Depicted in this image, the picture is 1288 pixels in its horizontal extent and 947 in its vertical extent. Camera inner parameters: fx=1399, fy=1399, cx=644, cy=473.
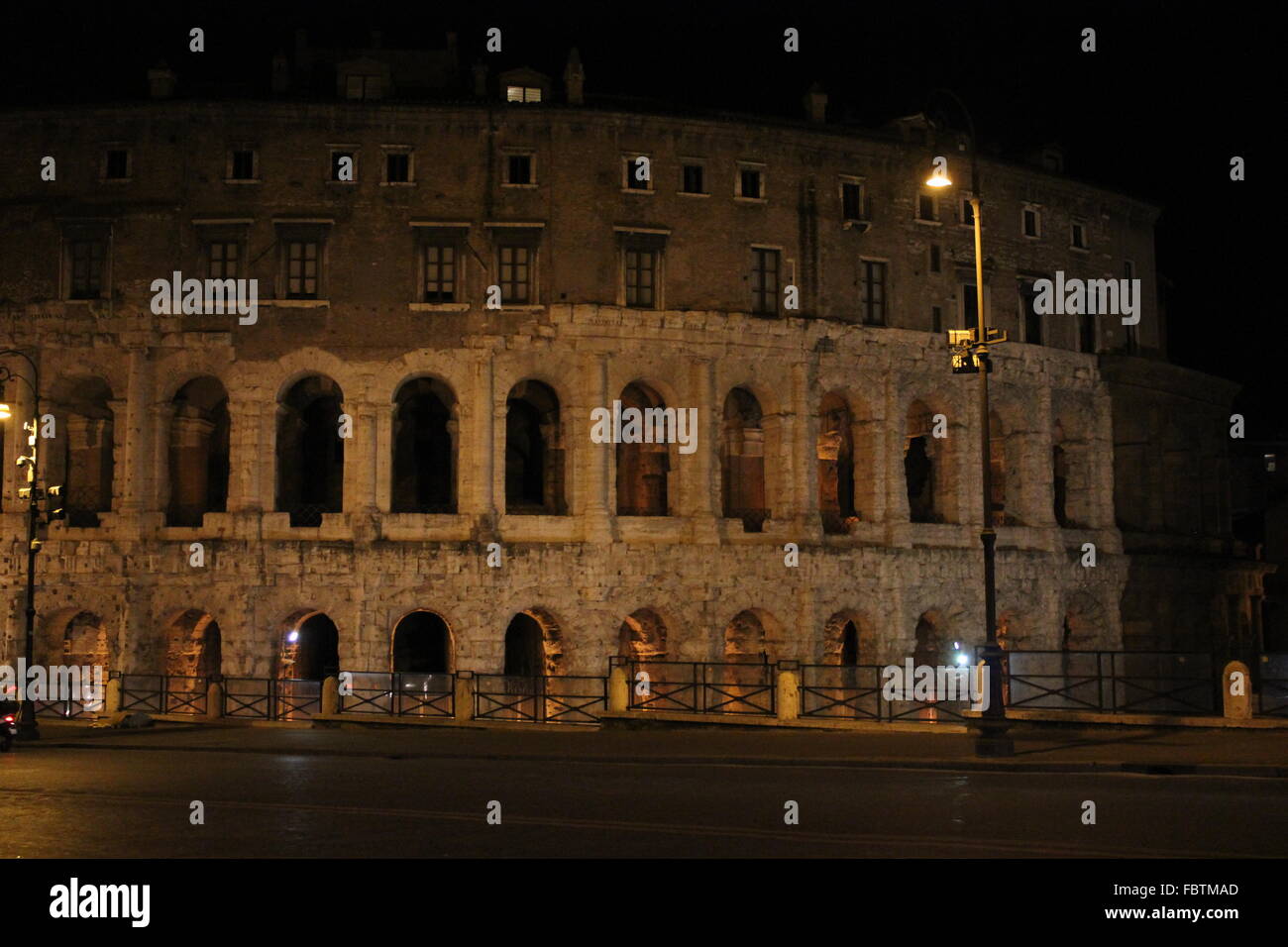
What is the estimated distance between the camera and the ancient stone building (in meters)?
37.4

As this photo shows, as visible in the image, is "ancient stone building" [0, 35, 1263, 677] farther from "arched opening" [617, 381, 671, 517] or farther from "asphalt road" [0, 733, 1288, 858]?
"asphalt road" [0, 733, 1288, 858]

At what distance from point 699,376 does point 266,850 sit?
28.1 metres

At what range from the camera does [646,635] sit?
39781 millimetres

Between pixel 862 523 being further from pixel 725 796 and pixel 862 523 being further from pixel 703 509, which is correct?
pixel 725 796

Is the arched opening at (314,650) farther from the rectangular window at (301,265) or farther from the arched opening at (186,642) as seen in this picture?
the rectangular window at (301,265)

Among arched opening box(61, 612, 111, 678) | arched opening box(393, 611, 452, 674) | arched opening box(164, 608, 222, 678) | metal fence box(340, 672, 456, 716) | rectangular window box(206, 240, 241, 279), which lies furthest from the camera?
arched opening box(393, 611, 452, 674)

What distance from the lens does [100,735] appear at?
2788 cm

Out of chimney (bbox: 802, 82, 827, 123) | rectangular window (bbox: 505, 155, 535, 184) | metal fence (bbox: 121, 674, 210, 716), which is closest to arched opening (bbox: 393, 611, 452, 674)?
metal fence (bbox: 121, 674, 210, 716)

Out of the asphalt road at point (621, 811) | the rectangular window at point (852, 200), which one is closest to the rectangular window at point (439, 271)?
the rectangular window at point (852, 200)

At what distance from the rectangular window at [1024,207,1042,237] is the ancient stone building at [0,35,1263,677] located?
405 centimetres

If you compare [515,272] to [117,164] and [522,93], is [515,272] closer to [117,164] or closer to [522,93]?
[522,93]

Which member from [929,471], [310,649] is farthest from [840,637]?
[310,649]

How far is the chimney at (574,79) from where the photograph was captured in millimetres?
39188
